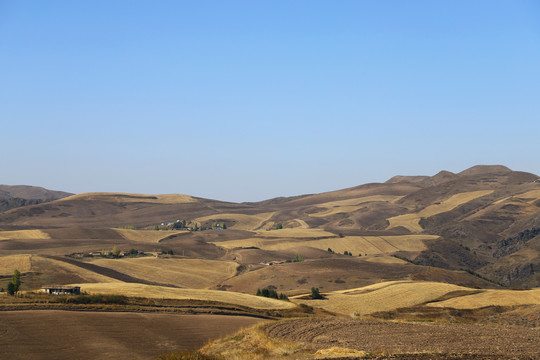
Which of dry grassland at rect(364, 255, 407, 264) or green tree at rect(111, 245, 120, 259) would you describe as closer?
green tree at rect(111, 245, 120, 259)

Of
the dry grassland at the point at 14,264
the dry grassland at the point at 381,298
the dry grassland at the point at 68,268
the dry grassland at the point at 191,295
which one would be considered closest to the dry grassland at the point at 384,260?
the dry grassland at the point at 381,298

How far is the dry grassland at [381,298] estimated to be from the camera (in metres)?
79.2

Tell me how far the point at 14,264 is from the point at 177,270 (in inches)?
1329

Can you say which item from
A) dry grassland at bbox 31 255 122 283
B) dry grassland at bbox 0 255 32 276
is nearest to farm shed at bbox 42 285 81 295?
dry grassland at bbox 31 255 122 283

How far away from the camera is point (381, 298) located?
293ft

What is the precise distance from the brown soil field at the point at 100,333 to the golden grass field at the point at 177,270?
7038 cm

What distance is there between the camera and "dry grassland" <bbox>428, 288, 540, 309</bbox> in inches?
2963

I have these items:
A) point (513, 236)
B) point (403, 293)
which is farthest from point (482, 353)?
point (513, 236)

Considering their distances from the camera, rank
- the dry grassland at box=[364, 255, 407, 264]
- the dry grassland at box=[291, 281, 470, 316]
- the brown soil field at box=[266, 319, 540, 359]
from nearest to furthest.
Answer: the brown soil field at box=[266, 319, 540, 359], the dry grassland at box=[291, 281, 470, 316], the dry grassland at box=[364, 255, 407, 264]

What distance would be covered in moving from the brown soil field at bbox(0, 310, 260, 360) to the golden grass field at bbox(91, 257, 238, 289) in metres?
70.4

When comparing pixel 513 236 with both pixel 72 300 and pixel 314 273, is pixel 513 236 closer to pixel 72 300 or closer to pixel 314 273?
pixel 314 273

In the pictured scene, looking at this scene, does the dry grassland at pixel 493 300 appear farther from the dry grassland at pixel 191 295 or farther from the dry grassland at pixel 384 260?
the dry grassland at pixel 384 260

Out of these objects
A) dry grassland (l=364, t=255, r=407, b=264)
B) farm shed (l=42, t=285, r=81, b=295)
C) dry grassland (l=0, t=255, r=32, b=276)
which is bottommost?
dry grassland (l=364, t=255, r=407, b=264)

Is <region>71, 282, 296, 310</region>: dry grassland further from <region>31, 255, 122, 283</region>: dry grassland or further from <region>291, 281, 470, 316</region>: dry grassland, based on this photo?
<region>31, 255, 122, 283</region>: dry grassland
